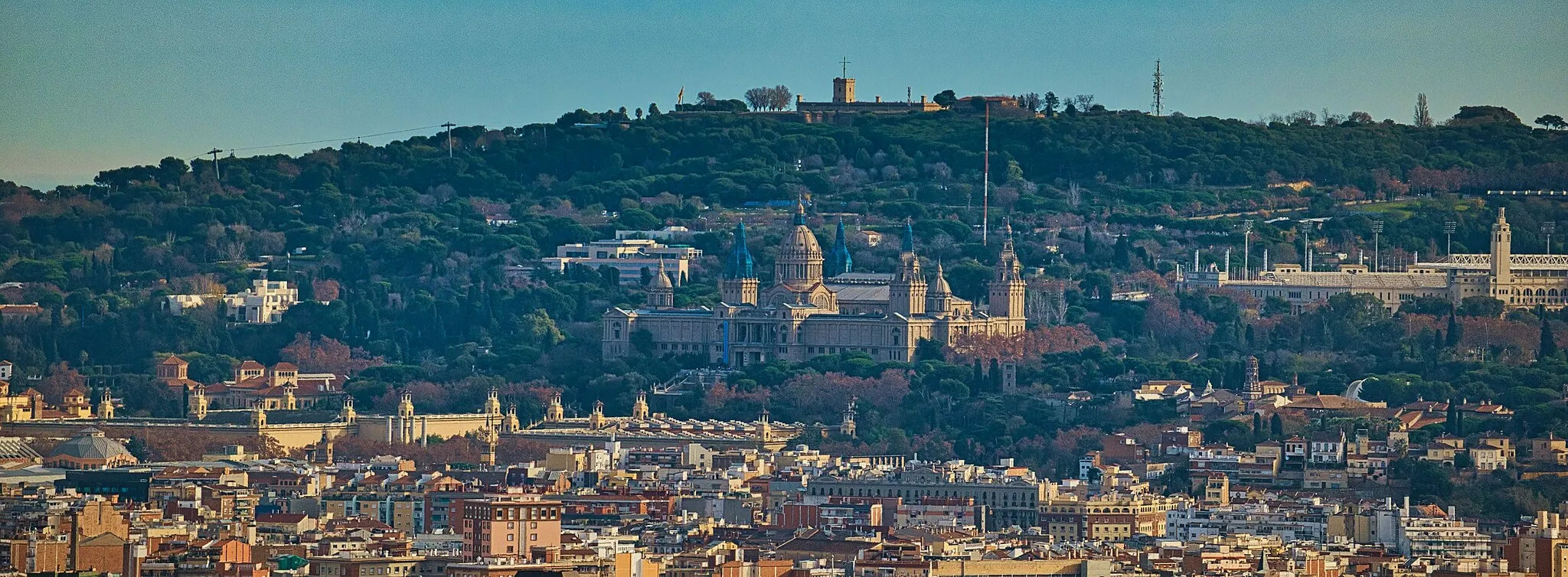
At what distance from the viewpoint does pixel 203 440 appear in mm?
90812

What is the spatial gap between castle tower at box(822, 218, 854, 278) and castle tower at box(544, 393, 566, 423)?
13421 mm

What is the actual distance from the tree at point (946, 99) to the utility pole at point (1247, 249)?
14310 millimetres

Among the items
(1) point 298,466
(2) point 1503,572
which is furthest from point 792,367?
(2) point 1503,572

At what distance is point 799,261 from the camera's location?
340ft

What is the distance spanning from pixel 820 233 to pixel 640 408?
17709mm

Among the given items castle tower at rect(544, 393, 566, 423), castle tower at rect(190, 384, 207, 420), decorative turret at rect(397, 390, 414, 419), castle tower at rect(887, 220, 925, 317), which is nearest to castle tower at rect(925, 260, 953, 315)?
castle tower at rect(887, 220, 925, 317)

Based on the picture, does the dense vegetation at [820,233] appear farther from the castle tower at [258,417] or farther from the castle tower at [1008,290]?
the castle tower at [258,417]

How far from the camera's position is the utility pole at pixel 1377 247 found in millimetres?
106438

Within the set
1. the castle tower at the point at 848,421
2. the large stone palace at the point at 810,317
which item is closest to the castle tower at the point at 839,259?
the large stone palace at the point at 810,317

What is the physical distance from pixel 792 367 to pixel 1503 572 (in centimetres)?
3809

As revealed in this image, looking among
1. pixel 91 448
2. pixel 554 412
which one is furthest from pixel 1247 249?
pixel 91 448

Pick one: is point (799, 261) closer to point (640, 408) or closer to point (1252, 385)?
point (640, 408)

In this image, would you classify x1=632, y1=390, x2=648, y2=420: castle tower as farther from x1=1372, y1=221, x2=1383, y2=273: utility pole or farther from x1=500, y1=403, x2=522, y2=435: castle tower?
x1=1372, y1=221, x2=1383, y2=273: utility pole

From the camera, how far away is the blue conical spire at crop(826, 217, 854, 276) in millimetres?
107500
